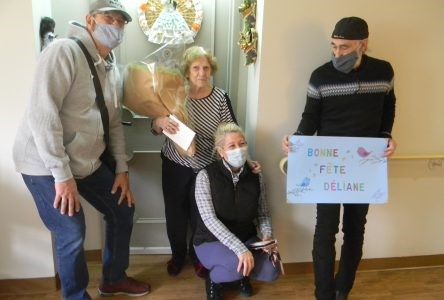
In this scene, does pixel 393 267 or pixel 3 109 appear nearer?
pixel 3 109

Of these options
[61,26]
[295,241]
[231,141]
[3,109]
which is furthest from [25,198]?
[295,241]

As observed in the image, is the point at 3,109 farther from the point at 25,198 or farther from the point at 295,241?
the point at 295,241

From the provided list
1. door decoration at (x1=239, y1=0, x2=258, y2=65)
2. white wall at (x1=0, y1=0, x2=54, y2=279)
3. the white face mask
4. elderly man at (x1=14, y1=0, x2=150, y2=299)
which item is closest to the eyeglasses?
elderly man at (x1=14, y1=0, x2=150, y2=299)

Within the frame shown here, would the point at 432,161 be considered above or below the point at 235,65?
below

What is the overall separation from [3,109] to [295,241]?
1.70m

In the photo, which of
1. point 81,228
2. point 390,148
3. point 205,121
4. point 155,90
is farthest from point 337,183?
point 81,228

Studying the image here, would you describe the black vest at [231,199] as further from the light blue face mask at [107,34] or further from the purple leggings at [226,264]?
the light blue face mask at [107,34]

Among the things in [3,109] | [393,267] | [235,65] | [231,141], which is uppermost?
[235,65]

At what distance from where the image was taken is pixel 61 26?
196cm

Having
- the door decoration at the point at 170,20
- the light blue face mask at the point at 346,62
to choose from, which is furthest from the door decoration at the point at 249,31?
the light blue face mask at the point at 346,62

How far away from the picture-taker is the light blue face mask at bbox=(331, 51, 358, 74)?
1.57 metres

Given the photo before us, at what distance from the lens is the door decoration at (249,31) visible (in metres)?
1.88

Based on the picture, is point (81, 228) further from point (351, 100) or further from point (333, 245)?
point (351, 100)

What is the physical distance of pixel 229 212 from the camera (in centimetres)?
182
